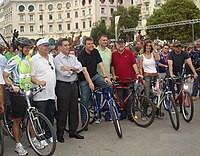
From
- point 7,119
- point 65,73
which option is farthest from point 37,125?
point 7,119

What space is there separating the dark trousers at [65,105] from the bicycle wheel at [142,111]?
1.52 meters

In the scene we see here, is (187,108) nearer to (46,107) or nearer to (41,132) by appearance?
(46,107)

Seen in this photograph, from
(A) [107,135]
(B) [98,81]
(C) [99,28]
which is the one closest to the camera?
(A) [107,135]

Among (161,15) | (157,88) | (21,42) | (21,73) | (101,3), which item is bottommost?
(157,88)

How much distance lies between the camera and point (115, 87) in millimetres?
7750

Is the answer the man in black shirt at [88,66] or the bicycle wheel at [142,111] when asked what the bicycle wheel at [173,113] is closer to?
the bicycle wheel at [142,111]

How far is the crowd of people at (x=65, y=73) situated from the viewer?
553 centimetres

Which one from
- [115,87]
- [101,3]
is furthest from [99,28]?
[115,87]

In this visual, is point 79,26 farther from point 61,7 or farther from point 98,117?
point 98,117

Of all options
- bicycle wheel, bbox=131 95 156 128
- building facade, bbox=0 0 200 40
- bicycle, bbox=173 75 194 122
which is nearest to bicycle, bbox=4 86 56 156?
bicycle wheel, bbox=131 95 156 128

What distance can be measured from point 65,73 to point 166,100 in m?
2.34

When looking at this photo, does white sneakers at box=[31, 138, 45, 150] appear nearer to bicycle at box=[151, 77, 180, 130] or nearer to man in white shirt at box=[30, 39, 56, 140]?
man in white shirt at box=[30, 39, 56, 140]

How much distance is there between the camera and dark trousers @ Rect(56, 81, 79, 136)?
6.30 meters

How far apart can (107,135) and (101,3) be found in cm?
9698
